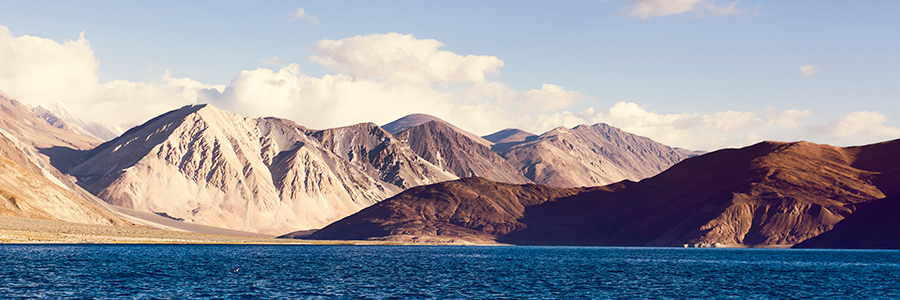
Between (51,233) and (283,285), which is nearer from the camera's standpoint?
(283,285)

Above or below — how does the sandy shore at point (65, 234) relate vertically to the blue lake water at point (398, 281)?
above

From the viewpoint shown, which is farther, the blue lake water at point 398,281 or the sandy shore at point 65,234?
the sandy shore at point 65,234

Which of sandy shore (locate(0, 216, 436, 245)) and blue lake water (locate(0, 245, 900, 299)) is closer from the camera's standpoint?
blue lake water (locate(0, 245, 900, 299))

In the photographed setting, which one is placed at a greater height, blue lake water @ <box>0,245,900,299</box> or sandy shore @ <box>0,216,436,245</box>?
sandy shore @ <box>0,216,436,245</box>

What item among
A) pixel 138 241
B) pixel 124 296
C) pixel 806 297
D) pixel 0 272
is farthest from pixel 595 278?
pixel 138 241

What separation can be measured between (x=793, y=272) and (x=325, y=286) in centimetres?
6449

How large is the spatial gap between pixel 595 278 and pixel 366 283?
2742cm

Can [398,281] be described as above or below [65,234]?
below

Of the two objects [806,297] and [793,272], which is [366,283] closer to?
[806,297]

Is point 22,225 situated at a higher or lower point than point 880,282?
higher

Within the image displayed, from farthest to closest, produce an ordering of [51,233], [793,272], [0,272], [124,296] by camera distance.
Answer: [51,233] < [793,272] < [0,272] < [124,296]

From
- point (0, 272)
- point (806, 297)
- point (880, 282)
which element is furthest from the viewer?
point (880, 282)

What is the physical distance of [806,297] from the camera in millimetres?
69750

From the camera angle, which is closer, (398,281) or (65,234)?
(398,281)
